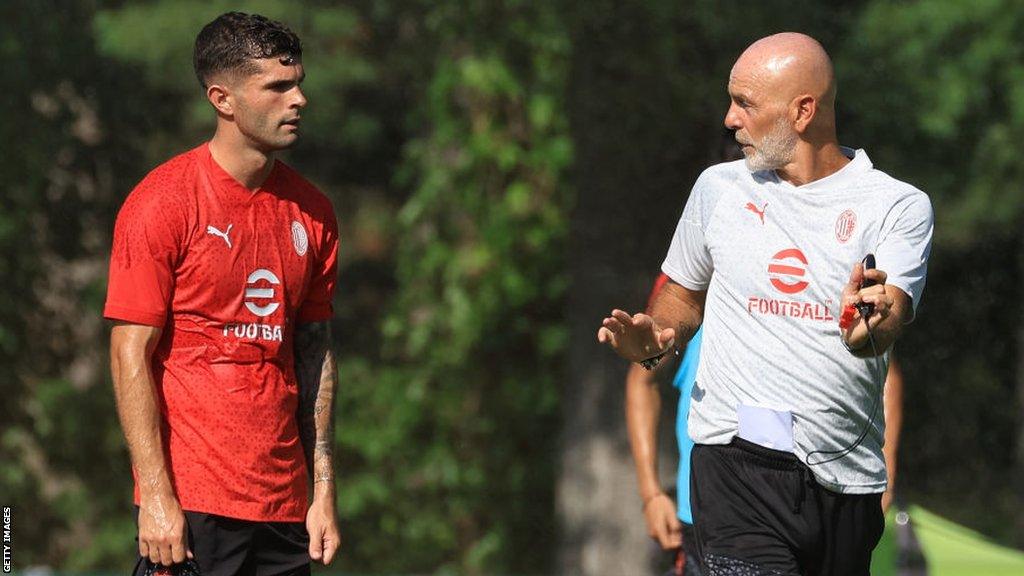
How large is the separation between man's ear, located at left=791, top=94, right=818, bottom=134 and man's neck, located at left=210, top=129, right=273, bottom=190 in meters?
1.50

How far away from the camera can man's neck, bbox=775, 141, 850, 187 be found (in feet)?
15.3

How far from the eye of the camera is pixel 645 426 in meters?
6.16

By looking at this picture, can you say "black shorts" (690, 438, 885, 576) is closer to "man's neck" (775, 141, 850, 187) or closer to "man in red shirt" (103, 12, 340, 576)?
"man's neck" (775, 141, 850, 187)

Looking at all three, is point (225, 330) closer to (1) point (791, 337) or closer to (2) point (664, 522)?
(1) point (791, 337)

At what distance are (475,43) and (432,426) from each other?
10.8 feet

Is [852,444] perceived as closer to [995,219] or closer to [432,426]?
[432,426]

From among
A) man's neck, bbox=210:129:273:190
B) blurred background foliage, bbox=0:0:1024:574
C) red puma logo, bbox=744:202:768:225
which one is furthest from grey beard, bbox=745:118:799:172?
blurred background foliage, bbox=0:0:1024:574

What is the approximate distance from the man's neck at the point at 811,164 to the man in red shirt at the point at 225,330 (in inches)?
55.5

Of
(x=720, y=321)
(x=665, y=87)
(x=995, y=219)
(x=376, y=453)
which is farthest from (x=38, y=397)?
(x=720, y=321)

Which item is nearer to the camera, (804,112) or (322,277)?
(804,112)

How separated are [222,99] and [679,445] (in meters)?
2.05

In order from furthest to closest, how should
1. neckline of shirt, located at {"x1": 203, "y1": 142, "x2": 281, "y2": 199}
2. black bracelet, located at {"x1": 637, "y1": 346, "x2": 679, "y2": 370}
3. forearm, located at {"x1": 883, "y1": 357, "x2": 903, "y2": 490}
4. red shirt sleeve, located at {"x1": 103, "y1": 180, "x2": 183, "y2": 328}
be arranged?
forearm, located at {"x1": 883, "y1": 357, "x2": 903, "y2": 490}, neckline of shirt, located at {"x1": 203, "y1": 142, "x2": 281, "y2": 199}, black bracelet, located at {"x1": 637, "y1": 346, "x2": 679, "y2": 370}, red shirt sleeve, located at {"x1": 103, "y1": 180, "x2": 183, "y2": 328}

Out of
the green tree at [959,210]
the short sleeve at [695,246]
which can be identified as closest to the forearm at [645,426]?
the short sleeve at [695,246]

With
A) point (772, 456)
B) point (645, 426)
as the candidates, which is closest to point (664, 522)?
point (645, 426)
